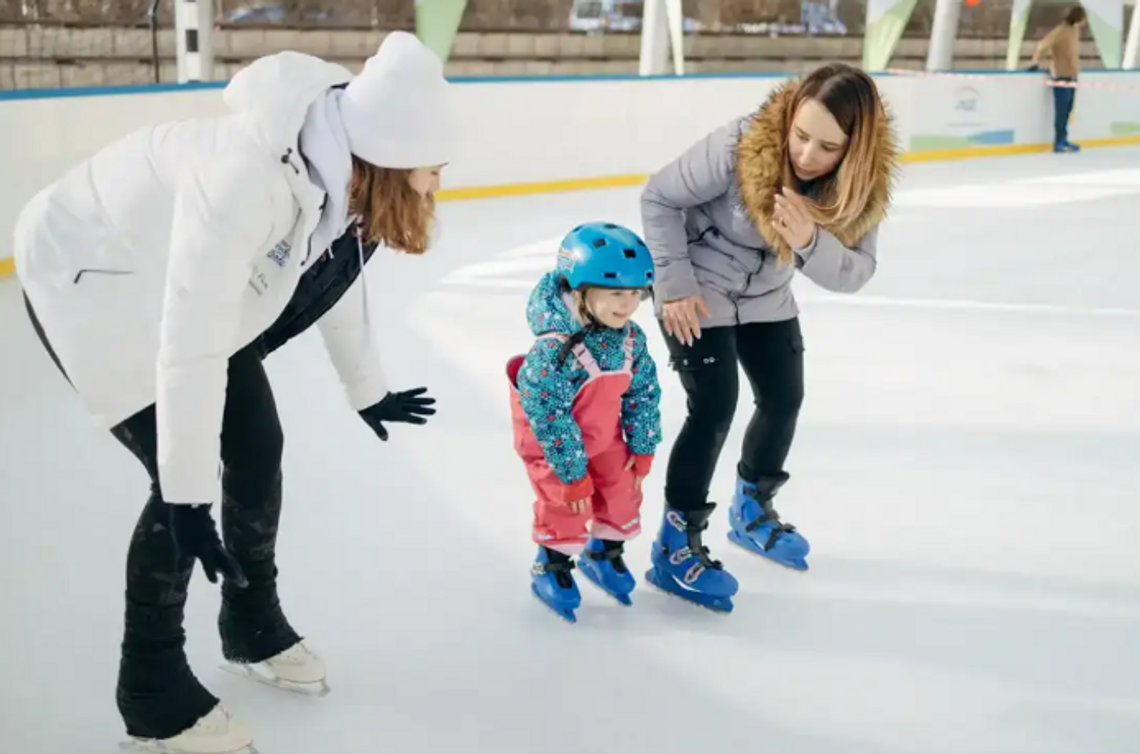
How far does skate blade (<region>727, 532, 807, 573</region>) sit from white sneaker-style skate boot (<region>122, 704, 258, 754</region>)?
1181 millimetres

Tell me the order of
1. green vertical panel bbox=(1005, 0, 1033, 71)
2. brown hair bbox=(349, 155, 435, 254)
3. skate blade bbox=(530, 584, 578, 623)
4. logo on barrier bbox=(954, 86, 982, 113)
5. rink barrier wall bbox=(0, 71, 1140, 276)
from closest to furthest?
1. brown hair bbox=(349, 155, 435, 254)
2. skate blade bbox=(530, 584, 578, 623)
3. rink barrier wall bbox=(0, 71, 1140, 276)
4. logo on barrier bbox=(954, 86, 982, 113)
5. green vertical panel bbox=(1005, 0, 1033, 71)

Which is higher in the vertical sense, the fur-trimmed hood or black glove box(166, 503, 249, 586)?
the fur-trimmed hood

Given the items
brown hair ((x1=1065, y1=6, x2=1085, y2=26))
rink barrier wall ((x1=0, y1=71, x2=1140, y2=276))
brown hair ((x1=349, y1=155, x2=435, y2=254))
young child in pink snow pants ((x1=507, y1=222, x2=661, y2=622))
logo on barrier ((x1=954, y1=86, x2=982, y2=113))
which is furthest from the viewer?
brown hair ((x1=1065, y1=6, x2=1085, y2=26))

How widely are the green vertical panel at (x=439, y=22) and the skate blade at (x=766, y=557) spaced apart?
254 inches

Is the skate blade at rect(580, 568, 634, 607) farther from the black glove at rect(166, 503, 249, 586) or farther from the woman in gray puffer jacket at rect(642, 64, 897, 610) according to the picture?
the black glove at rect(166, 503, 249, 586)

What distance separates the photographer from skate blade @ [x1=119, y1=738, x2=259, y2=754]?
1.74 metres

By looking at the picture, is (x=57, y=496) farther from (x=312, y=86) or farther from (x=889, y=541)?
(x=889, y=541)

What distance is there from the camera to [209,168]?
145cm

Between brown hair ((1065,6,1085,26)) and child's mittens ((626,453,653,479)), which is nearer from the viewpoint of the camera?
child's mittens ((626,453,653,479))

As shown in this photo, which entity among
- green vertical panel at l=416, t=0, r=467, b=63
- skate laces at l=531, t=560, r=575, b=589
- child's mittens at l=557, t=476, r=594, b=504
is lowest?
skate laces at l=531, t=560, r=575, b=589

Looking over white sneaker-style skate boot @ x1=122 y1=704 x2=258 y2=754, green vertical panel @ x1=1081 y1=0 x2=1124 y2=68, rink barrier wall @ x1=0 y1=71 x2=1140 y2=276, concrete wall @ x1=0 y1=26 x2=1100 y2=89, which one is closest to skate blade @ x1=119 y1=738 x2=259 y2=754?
white sneaker-style skate boot @ x1=122 y1=704 x2=258 y2=754

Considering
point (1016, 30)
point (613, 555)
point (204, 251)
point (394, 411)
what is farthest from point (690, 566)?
point (1016, 30)

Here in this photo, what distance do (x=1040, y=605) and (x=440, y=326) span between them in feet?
8.64

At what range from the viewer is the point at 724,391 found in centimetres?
226
